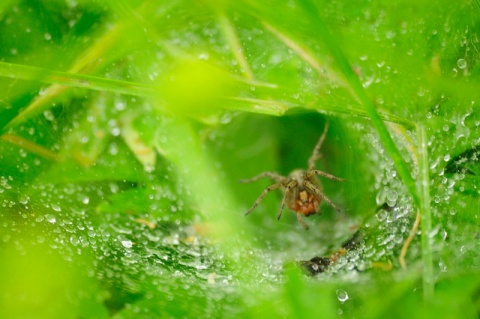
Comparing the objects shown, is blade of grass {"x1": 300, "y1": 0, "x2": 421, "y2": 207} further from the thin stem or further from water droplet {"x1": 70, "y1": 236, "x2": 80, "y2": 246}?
water droplet {"x1": 70, "y1": 236, "x2": 80, "y2": 246}

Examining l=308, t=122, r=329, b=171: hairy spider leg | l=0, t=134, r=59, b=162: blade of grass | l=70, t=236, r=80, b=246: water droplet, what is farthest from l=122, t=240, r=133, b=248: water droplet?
l=308, t=122, r=329, b=171: hairy spider leg

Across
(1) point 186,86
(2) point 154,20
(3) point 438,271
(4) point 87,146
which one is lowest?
(3) point 438,271

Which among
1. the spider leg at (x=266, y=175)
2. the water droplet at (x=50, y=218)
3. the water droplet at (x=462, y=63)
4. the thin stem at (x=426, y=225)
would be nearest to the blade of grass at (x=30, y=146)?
the water droplet at (x=50, y=218)

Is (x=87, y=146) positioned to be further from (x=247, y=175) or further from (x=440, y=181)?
(x=440, y=181)

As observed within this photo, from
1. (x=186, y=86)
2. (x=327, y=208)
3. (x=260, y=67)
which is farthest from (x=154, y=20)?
(x=327, y=208)

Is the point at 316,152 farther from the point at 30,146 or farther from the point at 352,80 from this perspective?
the point at 30,146

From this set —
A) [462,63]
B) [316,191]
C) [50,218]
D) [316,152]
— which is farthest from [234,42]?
[50,218]
